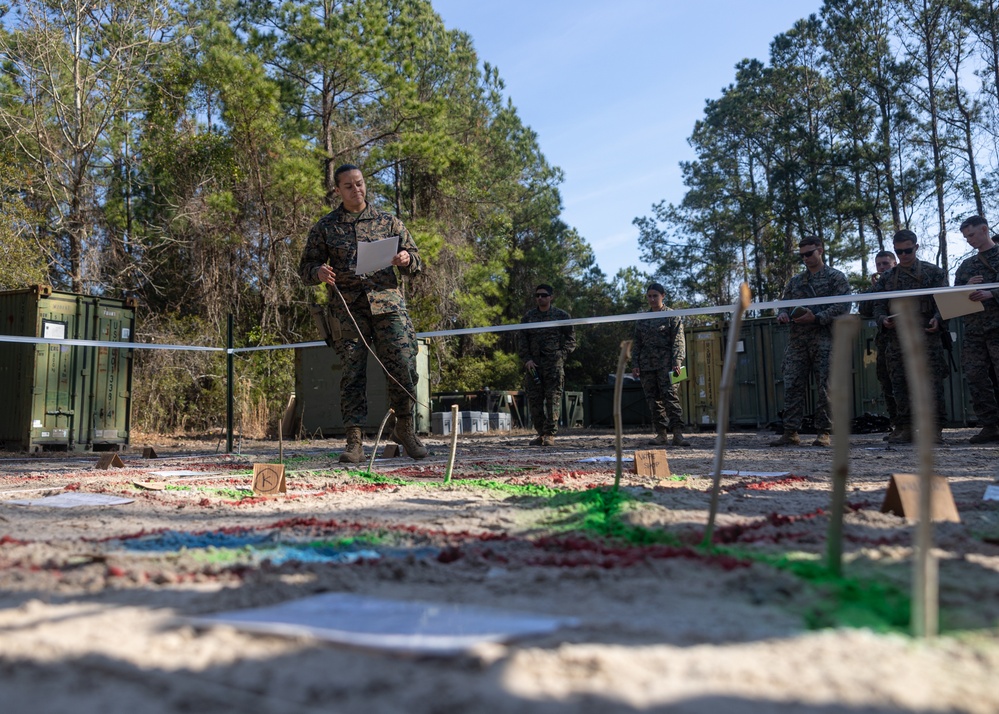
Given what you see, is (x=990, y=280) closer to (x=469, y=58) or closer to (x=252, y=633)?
(x=252, y=633)

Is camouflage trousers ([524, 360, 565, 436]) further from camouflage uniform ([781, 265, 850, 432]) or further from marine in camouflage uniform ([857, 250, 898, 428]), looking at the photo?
marine in camouflage uniform ([857, 250, 898, 428])

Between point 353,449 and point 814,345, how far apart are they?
4.46m

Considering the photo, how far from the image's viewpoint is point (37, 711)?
4.39ft

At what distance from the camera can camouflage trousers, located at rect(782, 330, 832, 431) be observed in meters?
7.89

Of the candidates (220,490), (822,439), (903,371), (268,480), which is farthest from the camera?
(903,371)

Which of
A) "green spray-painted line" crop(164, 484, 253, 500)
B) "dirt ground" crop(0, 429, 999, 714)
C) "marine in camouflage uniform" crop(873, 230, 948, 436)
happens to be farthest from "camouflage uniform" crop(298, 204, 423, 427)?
"marine in camouflage uniform" crop(873, 230, 948, 436)

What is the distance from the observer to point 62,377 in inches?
463

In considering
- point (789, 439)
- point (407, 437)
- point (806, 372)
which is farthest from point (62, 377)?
point (806, 372)

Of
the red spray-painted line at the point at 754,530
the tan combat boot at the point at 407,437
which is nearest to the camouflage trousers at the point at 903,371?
the tan combat boot at the point at 407,437

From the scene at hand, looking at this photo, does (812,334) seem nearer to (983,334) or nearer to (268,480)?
(983,334)

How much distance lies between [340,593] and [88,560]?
994 millimetres

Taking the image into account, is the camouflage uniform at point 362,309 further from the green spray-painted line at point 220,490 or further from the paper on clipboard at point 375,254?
the green spray-painted line at point 220,490

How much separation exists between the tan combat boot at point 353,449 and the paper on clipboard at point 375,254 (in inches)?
50.0

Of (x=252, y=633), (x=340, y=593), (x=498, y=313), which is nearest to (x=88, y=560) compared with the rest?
(x=340, y=593)
